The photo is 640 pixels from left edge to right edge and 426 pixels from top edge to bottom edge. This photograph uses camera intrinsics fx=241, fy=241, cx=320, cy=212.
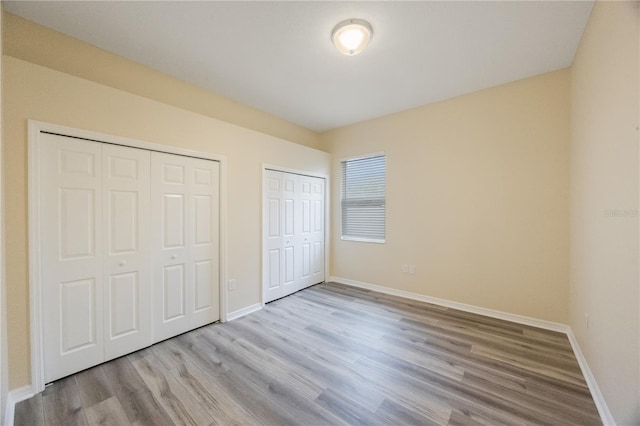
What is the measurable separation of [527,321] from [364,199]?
253 centimetres

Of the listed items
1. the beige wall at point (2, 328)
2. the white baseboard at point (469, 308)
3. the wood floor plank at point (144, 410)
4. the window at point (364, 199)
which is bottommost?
the wood floor plank at point (144, 410)

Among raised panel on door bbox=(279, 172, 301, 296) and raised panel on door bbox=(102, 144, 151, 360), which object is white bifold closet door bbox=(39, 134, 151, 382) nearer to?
raised panel on door bbox=(102, 144, 151, 360)

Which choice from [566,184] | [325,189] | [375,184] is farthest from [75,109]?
[566,184]

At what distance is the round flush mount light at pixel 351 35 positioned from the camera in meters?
1.88

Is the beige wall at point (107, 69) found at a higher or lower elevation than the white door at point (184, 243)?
higher

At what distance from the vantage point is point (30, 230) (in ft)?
5.58

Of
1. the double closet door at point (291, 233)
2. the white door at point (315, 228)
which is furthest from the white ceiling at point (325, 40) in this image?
the white door at point (315, 228)

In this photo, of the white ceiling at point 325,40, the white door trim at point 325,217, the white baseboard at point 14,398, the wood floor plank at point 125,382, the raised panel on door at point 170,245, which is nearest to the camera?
the white baseboard at point 14,398

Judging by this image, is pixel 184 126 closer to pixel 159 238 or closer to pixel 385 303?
pixel 159 238

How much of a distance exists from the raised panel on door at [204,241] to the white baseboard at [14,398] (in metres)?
1.13

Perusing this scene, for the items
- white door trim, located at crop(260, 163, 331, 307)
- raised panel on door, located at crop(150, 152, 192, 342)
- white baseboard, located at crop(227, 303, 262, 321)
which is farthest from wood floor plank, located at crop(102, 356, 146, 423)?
white door trim, located at crop(260, 163, 331, 307)

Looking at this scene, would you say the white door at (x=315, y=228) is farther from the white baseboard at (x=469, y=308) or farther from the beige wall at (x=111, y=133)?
the beige wall at (x=111, y=133)

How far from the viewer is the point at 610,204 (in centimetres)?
149

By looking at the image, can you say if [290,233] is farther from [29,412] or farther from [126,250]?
[29,412]
